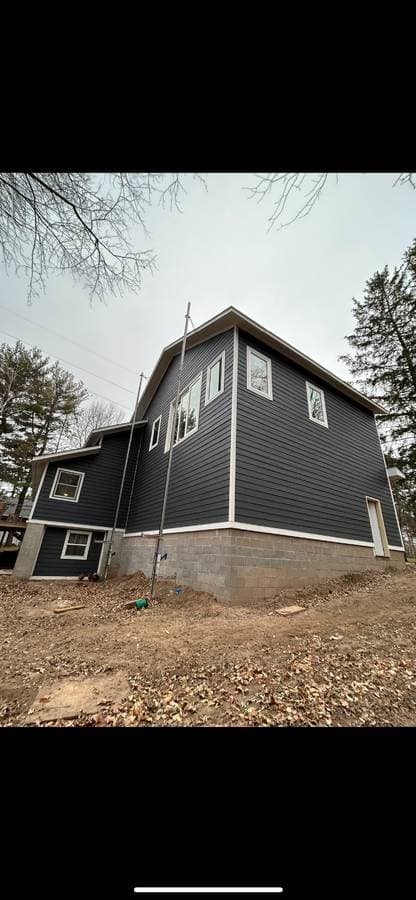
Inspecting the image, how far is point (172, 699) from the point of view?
2.10 meters

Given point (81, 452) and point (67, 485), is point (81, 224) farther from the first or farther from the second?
point (67, 485)

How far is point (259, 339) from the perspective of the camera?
263 inches

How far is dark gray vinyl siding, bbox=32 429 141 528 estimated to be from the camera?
9.65 metres

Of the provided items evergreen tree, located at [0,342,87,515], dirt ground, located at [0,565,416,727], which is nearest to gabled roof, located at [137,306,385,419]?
dirt ground, located at [0,565,416,727]

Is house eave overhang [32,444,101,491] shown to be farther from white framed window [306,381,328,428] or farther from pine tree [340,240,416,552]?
pine tree [340,240,416,552]

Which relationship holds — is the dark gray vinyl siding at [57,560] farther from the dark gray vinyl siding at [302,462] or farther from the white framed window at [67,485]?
the dark gray vinyl siding at [302,462]

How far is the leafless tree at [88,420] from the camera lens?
17.1 metres


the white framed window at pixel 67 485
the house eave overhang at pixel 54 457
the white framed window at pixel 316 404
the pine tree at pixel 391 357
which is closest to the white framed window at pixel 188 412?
the white framed window at pixel 316 404

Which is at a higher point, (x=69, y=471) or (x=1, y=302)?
(x=69, y=471)

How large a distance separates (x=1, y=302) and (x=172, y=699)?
3034 millimetres

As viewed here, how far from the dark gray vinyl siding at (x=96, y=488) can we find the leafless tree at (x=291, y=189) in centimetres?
1005

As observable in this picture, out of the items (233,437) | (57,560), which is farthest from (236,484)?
(57,560)
